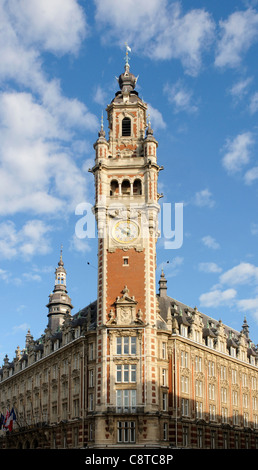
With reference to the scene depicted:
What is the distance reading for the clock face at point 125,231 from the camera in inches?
3533

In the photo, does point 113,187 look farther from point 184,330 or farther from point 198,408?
point 198,408

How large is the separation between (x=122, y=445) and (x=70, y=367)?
776 inches

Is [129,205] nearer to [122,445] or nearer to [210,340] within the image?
[210,340]

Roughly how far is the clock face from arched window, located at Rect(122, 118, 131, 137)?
51.4 feet

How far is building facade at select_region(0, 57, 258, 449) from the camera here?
8219 centimetres

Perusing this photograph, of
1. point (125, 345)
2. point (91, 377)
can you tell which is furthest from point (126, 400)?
point (91, 377)

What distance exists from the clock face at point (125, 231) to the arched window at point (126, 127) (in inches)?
616

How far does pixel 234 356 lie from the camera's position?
108750 mm

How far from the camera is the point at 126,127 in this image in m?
98.4

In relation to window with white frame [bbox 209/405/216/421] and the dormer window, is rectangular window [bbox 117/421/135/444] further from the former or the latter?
the dormer window

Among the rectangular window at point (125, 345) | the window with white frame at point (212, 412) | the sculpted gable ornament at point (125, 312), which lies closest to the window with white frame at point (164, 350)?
the rectangular window at point (125, 345)

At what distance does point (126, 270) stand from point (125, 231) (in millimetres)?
6021
